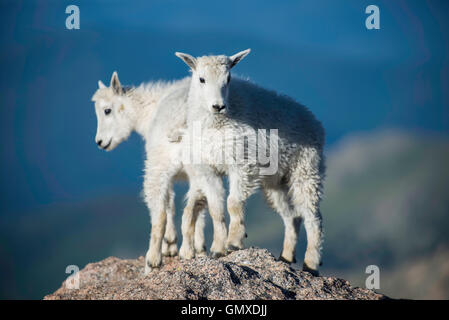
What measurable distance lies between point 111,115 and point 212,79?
12.3ft

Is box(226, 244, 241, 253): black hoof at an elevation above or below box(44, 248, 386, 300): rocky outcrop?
above

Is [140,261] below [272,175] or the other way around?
below

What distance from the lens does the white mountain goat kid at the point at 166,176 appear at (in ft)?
29.8


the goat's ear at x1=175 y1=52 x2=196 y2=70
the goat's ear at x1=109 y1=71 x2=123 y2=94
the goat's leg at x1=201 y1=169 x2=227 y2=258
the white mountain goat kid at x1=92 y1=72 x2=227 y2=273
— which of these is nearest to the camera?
the goat's ear at x1=175 y1=52 x2=196 y2=70

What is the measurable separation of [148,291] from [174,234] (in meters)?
3.93

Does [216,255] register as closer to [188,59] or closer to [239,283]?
[239,283]

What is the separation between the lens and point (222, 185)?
30.1 feet

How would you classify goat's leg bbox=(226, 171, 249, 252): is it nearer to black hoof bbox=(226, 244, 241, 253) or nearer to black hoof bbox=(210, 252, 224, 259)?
black hoof bbox=(226, 244, 241, 253)

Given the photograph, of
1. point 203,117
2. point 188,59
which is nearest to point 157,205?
point 203,117

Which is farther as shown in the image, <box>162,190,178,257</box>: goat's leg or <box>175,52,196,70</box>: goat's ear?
<box>162,190,178,257</box>: goat's leg

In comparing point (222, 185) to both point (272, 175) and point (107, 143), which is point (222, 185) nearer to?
point (272, 175)

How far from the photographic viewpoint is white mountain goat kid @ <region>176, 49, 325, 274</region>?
855cm

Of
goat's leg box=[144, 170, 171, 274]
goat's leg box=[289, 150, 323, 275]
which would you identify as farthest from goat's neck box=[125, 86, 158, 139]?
goat's leg box=[289, 150, 323, 275]
